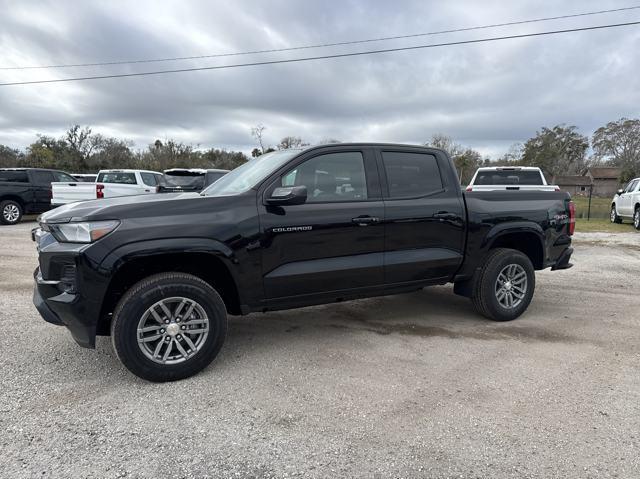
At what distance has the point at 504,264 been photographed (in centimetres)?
484

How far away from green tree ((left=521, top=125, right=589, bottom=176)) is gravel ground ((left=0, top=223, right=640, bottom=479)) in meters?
62.4

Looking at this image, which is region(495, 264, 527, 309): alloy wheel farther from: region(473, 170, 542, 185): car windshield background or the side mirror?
region(473, 170, 542, 185): car windshield background

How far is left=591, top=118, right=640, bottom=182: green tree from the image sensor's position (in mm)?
67062

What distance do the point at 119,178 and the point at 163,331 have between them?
12.9m

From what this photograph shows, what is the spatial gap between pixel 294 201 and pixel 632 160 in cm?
7944

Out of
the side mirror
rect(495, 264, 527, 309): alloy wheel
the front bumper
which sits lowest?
rect(495, 264, 527, 309): alloy wheel

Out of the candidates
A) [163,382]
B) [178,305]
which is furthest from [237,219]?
[163,382]

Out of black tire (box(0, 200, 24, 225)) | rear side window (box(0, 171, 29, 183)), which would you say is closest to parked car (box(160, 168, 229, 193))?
rear side window (box(0, 171, 29, 183))

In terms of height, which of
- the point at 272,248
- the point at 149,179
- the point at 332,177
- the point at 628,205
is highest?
the point at 149,179

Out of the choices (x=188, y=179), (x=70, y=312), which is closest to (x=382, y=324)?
(x=70, y=312)

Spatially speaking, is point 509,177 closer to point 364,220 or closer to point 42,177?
Answer: point 364,220

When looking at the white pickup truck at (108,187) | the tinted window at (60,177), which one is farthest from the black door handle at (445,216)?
the tinted window at (60,177)

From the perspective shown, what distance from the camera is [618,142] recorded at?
69.5 metres

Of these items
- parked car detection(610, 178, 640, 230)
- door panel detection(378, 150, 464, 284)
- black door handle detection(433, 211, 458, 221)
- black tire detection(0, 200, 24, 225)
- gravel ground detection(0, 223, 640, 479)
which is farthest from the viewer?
parked car detection(610, 178, 640, 230)
